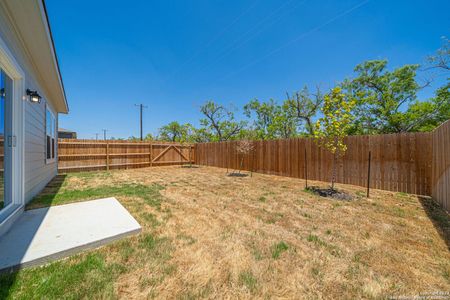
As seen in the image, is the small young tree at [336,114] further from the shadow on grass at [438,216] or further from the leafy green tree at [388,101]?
the leafy green tree at [388,101]

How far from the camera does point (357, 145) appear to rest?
6.00m

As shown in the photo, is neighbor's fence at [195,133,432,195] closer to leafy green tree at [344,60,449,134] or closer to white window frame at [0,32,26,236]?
white window frame at [0,32,26,236]

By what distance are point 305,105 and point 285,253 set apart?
1598 cm

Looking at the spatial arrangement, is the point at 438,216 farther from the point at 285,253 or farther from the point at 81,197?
the point at 81,197

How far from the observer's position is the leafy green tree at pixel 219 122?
20.2 meters

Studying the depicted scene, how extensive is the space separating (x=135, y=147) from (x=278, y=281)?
11.5 m

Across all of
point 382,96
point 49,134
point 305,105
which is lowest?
point 49,134

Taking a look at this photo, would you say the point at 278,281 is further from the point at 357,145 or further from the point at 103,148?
the point at 103,148

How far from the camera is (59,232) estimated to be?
7.48 feet

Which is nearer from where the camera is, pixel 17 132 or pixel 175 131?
pixel 17 132

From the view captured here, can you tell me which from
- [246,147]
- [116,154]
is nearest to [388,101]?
[246,147]

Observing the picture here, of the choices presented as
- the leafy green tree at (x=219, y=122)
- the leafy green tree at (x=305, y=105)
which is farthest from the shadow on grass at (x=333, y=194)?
the leafy green tree at (x=219, y=122)

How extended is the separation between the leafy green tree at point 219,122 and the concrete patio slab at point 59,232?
17.7m

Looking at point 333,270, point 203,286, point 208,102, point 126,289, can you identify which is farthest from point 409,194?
point 208,102
